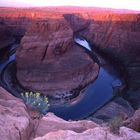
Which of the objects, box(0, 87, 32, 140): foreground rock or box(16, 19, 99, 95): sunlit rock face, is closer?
box(0, 87, 32, 140): foreground rock

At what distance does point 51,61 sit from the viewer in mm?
57156

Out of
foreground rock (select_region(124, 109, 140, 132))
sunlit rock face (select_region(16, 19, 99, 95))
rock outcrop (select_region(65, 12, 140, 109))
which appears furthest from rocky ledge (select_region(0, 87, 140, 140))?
rock outcrop (select_region(65, 12, 140, 109))

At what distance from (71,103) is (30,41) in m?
18.0

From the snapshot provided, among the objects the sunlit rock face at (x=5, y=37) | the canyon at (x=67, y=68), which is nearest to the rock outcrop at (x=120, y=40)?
the canyon at (x=67, y=68)

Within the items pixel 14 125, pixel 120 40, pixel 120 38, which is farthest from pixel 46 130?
pixel 120 38

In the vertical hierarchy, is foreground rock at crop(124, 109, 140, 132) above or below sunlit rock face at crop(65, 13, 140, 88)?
above

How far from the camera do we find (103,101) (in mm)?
46469

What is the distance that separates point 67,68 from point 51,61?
3574mm

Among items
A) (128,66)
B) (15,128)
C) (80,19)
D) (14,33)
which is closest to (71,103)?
(128,66)

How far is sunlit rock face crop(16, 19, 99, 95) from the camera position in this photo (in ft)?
169

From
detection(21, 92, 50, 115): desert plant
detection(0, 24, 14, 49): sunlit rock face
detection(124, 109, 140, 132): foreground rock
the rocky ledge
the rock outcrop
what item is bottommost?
detection(0, 24, 14, 49): sunlit rock face

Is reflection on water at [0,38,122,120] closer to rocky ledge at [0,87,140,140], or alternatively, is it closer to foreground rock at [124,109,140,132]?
foreground rock at [124,109,140,132]

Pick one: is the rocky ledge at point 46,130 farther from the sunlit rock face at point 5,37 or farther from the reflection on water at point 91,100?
the sunlit rock face at point 5,37

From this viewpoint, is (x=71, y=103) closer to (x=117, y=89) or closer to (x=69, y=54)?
(x=117, y=89)
